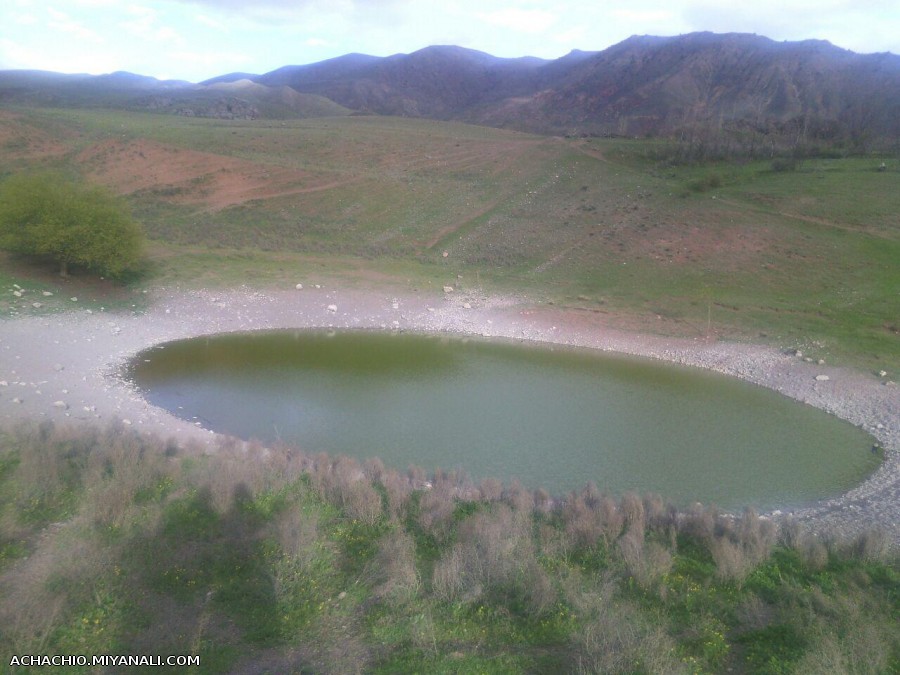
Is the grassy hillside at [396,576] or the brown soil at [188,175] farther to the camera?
the brown soil at [188,175]

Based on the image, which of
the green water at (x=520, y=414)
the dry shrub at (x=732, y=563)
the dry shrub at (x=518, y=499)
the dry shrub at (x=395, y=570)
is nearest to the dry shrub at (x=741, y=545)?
the dry shrub at (x=732, y=563)

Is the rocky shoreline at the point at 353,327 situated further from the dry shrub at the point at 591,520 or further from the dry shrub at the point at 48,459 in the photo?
the dry shrub at the point at 591,520

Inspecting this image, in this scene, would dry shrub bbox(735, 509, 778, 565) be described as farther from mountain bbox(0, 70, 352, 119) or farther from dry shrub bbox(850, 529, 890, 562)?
mountain bbox(0, 70, 352, 119)

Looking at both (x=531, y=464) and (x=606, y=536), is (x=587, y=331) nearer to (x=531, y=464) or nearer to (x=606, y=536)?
(x=531, y=464)

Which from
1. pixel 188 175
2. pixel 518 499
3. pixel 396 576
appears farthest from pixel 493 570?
pixel 188 175

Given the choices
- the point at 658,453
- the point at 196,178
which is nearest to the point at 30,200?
the point at 196,178

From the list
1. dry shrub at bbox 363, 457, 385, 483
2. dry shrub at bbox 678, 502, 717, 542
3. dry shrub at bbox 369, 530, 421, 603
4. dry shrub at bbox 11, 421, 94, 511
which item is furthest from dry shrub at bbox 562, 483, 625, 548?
dry shrub at bbox 11, 421, 94, 511
